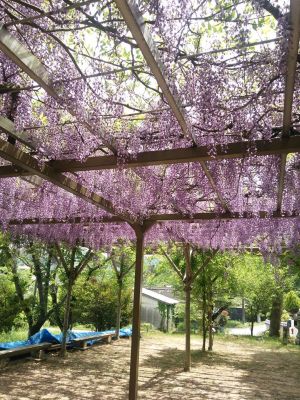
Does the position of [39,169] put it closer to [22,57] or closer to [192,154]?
[192,154]

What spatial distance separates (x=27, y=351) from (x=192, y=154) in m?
5.24

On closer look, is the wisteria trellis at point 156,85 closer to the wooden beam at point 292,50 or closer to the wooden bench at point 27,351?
the wooden beam at point 292,50

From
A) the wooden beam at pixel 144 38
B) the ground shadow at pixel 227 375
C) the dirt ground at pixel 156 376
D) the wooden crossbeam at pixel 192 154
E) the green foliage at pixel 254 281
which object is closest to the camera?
the wooden beam at pixel 144 38

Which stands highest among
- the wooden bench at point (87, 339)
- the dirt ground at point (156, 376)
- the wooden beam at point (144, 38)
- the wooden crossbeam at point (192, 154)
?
the wooden crossbeam at point (192, 154)

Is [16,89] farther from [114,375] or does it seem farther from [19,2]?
[114,375]

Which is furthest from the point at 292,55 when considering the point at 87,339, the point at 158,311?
the point at 158,311

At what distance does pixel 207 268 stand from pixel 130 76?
6.43 meters

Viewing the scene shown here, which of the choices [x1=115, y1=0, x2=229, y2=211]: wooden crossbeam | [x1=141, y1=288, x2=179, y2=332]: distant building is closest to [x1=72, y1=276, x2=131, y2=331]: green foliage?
[x1=141, y1=288, x2=179, y2=332]: distant building

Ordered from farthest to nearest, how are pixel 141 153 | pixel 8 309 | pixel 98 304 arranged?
pixel 98 304 → pixel 8 309 → pixel 141 153

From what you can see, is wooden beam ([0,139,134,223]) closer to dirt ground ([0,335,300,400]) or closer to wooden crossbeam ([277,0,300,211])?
wooden crossbeam ([277,0,300,211])

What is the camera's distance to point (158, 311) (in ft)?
48.7

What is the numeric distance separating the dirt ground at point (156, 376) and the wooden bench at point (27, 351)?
0.55 feet

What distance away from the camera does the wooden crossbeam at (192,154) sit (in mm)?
2458

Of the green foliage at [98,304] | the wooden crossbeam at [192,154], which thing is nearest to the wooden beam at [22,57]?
the wooden crossbeam at [192,154]
